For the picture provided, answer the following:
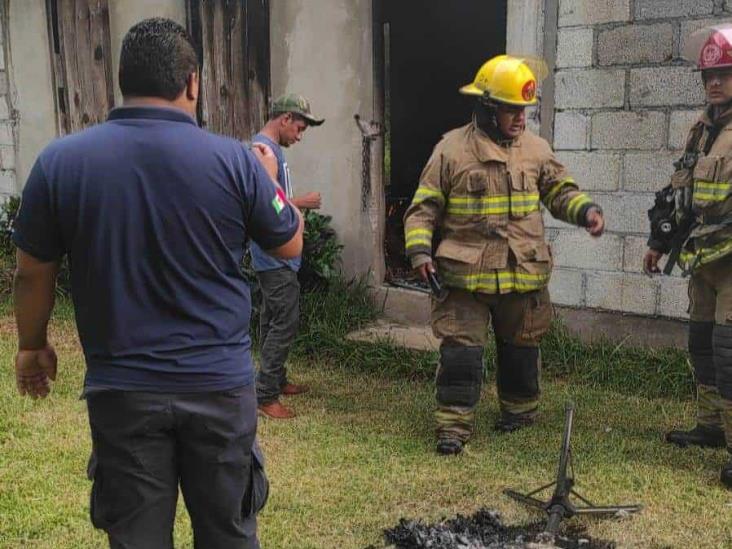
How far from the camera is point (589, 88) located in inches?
213

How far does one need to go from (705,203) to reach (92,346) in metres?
2.94

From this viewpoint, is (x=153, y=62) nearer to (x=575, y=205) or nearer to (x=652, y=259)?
(x=575, y=205)

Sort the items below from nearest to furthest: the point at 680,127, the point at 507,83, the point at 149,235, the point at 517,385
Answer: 1. the point at 149,235
2. the point at 507,83
3. the point at 517,385
4. the point at 680,127

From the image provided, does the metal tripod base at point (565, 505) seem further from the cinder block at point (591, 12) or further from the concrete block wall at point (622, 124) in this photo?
the cinder block at point (591, 12)

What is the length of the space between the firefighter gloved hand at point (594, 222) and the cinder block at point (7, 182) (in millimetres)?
7270

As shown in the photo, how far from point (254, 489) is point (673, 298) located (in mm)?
3713

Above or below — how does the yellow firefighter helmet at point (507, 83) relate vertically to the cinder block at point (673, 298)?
above

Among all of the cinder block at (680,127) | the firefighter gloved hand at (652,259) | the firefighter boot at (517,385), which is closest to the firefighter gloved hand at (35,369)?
the firefighter boot at (517,385)

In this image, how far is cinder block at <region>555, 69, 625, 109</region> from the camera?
5.32 m

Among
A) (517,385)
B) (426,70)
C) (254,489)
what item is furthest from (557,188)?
(426,70)

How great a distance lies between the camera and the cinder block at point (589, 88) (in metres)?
5.32

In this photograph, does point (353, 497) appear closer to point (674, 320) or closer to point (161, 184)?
point (161, 184)

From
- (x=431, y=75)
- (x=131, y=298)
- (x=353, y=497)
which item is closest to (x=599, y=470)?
(x=353, y=497)

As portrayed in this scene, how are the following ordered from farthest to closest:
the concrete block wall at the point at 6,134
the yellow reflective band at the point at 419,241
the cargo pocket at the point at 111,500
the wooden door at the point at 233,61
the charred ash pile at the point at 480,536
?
1. the concrete block wall at the point at 6,134
2. the wooden door at the point at 233,61
3. the yellow reflective band at the point at 419,241
4. the charred ash pile at the point at 480,536
5. the cargo pocket at the point at 111,500
